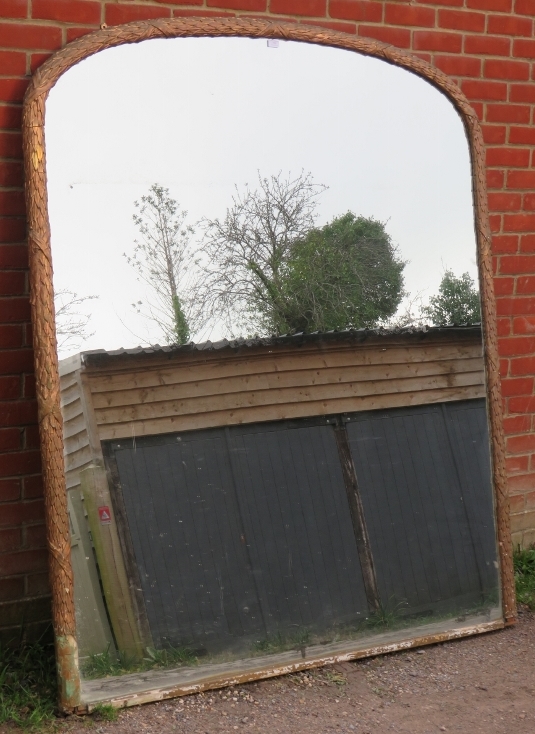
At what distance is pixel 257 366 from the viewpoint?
2.91 meters

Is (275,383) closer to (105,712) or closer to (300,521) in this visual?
(300,521)

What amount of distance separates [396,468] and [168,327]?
108 cm

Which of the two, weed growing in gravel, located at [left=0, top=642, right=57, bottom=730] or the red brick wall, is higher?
the red brick wall

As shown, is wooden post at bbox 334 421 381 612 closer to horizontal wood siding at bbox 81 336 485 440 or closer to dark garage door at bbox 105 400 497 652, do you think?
dark garage door at bbox 105 400 497 652

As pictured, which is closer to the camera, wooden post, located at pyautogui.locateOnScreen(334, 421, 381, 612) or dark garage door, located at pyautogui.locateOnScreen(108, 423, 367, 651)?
dark garage door, located at pyautogui.locateOnScreen(108, 423, 367, 651)

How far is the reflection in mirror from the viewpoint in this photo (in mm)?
2723

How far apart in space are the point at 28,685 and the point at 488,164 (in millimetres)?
2896

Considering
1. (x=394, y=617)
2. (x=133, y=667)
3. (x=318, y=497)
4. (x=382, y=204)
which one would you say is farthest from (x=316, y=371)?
(x=133, y=667)

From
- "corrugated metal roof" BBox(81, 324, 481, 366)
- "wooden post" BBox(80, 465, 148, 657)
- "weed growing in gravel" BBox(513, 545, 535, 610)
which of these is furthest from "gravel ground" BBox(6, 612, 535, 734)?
"corrugated metal roof" BBox(81, 324, 481, 366)

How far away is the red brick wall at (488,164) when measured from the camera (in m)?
2.80

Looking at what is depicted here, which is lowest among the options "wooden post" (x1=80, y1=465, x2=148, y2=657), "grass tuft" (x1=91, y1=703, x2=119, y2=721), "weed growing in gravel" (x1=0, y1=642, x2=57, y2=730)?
"grass tuft" (x1=91, y1=703, x2=119, y2=721)

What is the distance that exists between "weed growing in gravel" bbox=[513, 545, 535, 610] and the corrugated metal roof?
1218 mm

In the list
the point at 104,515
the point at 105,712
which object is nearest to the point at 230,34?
the point at 104,515

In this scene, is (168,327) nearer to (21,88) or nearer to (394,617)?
(21,88)
